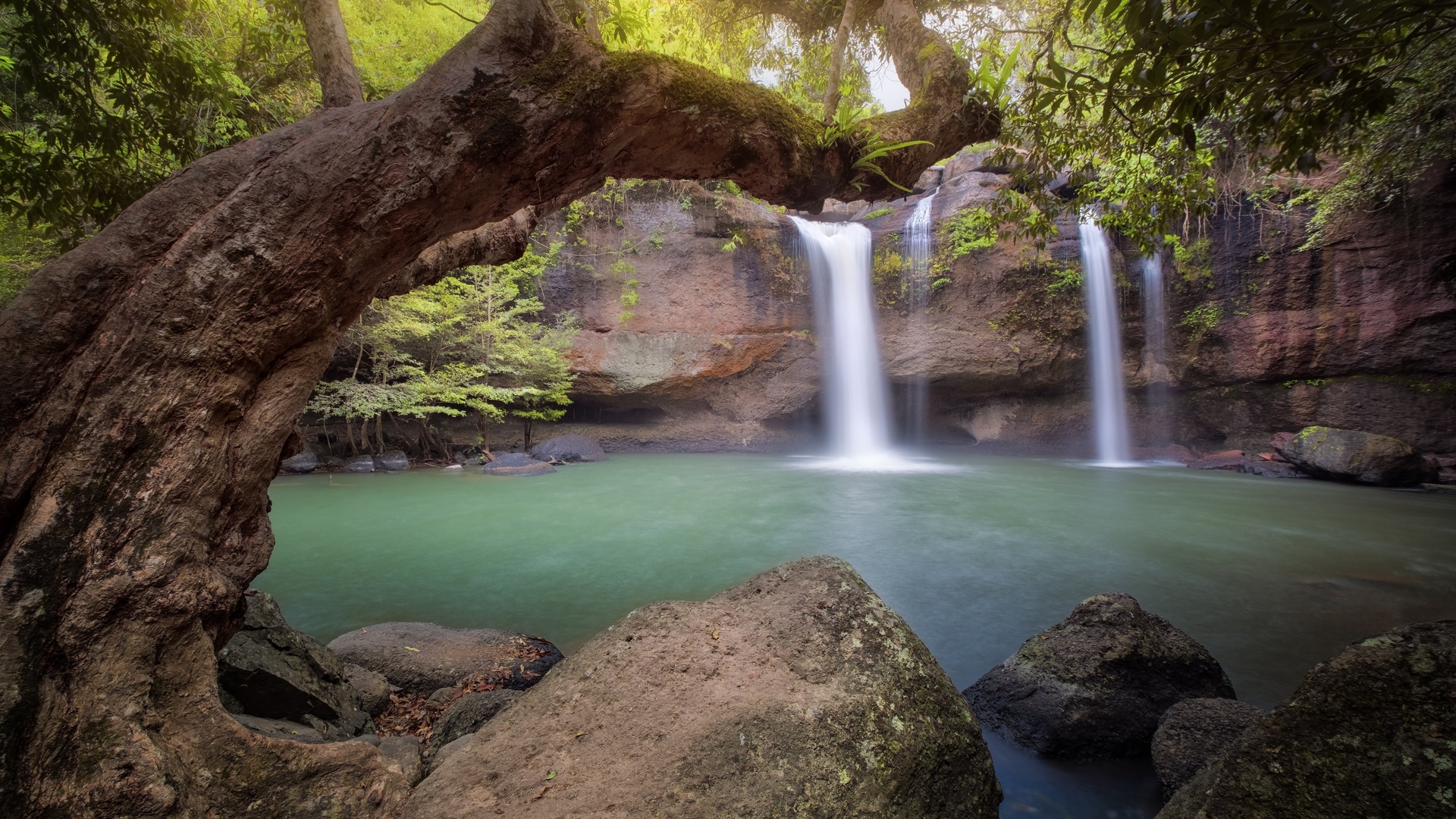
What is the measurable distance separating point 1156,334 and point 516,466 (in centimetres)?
1665

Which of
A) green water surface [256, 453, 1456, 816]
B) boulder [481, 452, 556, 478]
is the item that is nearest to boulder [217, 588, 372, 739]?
green water surface [256, 453, 1456, 816]

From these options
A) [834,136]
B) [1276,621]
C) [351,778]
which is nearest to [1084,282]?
[1276,621]

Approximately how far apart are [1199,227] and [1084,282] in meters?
2.62

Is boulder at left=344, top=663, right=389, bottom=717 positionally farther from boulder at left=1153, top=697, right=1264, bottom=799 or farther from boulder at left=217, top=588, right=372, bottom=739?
boulder at left=1153, top=697, right=1264, bottom=799

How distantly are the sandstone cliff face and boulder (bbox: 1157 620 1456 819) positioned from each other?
14.3 meters

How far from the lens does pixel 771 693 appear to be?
6.63 feet

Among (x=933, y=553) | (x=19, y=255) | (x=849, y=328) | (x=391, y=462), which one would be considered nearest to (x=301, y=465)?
(x=391, y=462)

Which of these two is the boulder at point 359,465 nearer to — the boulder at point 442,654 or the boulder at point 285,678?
the boulder at point 442,654

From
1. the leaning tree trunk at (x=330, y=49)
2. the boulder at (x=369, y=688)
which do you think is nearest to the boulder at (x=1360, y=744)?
the boulder at (x=369, y=688)

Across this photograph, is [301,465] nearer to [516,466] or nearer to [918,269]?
[516,466]

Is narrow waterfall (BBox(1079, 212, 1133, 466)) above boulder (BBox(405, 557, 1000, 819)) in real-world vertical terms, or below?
above

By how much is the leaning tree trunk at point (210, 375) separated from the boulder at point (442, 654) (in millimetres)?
1578

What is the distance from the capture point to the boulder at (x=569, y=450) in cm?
1534

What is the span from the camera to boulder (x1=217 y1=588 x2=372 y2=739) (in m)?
2.58
